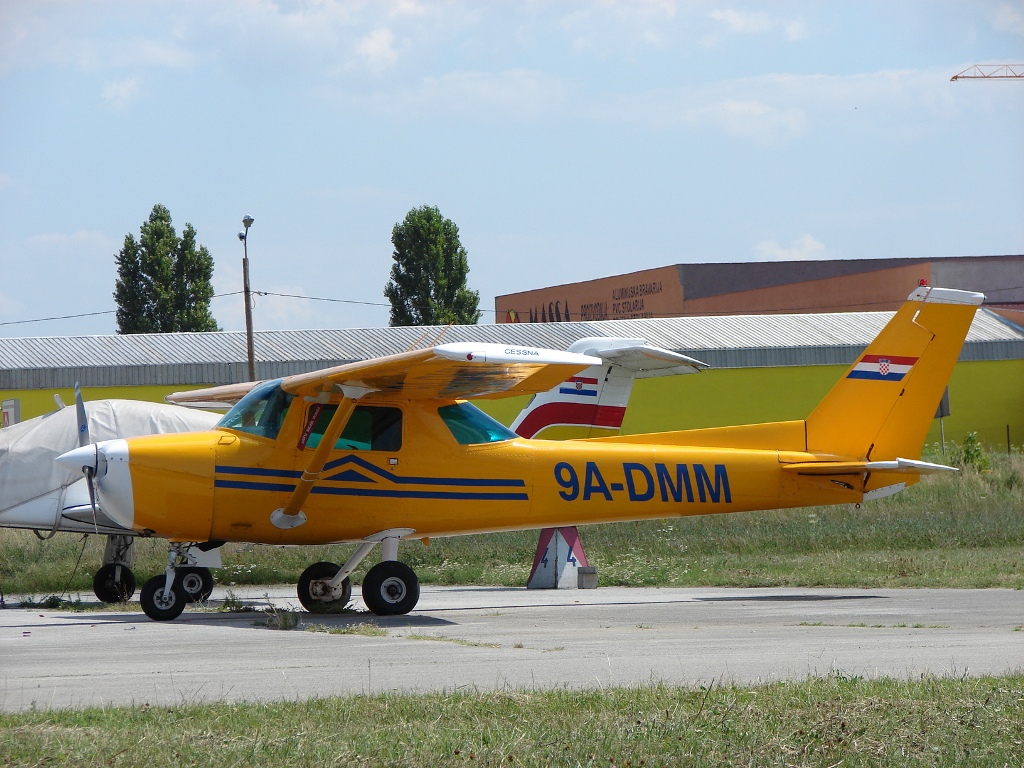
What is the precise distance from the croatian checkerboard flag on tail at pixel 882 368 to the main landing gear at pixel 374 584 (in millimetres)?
5726

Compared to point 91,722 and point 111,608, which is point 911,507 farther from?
point 91,722

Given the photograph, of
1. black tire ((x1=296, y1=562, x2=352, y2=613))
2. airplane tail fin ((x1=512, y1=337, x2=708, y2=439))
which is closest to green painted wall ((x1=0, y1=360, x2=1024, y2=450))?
airplane tail fin ((x1=512, y1=337, x2=708, y2=439))

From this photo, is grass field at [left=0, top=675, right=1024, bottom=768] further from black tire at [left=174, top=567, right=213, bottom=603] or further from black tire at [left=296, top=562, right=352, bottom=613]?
black tire at [left=174, top=567, right=213, bottom=603]

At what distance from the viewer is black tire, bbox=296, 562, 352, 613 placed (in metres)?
13.2

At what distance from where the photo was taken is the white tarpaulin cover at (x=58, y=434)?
15617 millimetres

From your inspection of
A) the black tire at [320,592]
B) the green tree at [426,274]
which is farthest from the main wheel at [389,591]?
the green tree at [426,274]

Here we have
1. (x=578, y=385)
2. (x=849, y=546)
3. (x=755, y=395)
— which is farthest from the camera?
(x=755, y=395)

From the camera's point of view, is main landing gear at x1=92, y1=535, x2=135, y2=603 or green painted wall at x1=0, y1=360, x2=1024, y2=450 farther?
green painted wall at x1=0, y1=360, x2=1024, y2=450

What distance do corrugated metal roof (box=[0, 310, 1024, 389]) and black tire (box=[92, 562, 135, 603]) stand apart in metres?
21.9

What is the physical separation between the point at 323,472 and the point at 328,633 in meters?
2.38

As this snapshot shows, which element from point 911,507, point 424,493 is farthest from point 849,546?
point 424,493

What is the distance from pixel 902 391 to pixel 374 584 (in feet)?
21.6

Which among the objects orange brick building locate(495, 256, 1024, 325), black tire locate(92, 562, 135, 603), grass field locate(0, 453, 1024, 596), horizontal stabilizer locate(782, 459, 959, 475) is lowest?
grass field locate(0, 453, 1024, 596)

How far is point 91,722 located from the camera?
232 inches
